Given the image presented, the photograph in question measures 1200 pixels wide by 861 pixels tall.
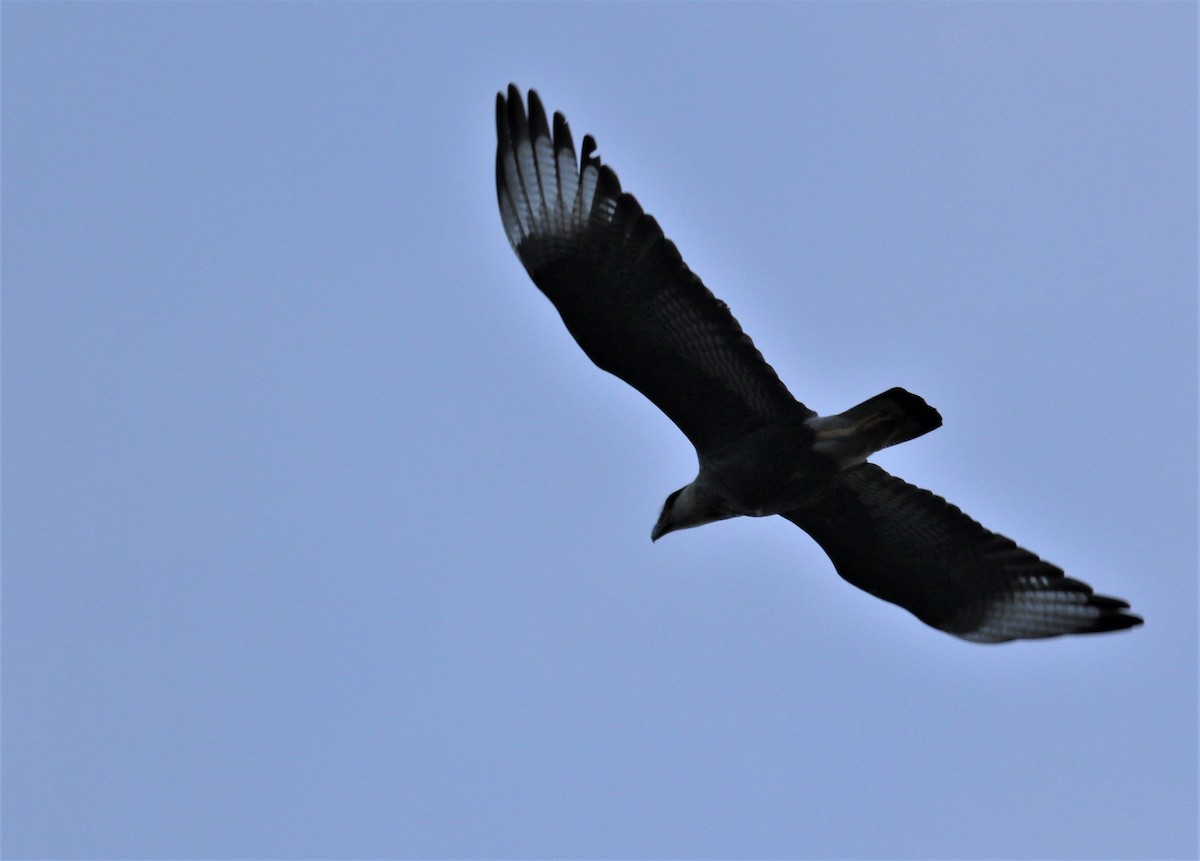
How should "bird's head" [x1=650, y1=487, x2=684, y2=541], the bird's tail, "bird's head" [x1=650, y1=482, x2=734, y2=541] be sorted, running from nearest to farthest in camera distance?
1. the bird's tail
2. "bird's head" [x1=650, y1=482, x2=734, y2=541]
3. "bird's head" [x1=650, y1=487, x2=684, y2=541]

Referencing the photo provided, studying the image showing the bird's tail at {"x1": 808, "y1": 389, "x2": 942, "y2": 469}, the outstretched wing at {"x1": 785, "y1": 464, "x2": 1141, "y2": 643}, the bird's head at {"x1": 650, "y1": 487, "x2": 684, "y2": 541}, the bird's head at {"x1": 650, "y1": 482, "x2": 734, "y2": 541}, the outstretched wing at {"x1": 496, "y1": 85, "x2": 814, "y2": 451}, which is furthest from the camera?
the bird's head at {"x1": 650, "y1": 487, "x2": 684, "y2": 541}

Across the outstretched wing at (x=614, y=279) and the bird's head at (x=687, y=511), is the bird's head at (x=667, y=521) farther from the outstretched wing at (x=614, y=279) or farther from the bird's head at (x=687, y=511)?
the outstretched wing at (x=614, y=279)

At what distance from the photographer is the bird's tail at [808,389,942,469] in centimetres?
1084

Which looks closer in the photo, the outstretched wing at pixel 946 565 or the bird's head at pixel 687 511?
the outstretched wing at pixel 946 565

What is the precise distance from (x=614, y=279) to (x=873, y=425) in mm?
1954

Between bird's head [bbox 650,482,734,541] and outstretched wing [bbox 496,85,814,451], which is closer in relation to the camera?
outstretched wing [bbox 496,85,814,451]

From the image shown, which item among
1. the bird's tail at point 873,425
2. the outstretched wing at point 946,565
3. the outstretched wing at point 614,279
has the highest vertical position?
the outstretched wing at point 614,279

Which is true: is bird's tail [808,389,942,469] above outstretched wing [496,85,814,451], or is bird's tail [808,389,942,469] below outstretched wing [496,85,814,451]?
below

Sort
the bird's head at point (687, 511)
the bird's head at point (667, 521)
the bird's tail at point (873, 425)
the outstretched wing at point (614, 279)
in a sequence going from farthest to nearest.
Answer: the bird's head at point (667, 521) < the bird's head at point (687, 511) < the bird's tail at point (873, 425) < the outstretched wing at point (614, 279)

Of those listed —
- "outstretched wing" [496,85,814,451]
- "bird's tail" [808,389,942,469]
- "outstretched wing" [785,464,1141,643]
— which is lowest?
"outstretched wing" [785,464,1141,643]

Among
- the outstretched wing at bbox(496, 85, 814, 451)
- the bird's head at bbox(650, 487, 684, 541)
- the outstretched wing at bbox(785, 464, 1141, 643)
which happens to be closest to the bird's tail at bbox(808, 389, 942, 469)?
the outstretched wing at bbox(496, 85, 814, 451)

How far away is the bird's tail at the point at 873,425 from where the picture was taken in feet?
35.6

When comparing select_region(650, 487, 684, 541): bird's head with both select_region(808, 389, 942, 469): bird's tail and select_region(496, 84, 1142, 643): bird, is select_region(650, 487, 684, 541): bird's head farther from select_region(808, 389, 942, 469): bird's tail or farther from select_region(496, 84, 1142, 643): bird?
select_region(808, 389, 942, 469): bird's tail

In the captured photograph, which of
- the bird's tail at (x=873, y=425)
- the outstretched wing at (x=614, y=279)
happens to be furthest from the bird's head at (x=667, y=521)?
the bird's tail at (x=873, y=425)
